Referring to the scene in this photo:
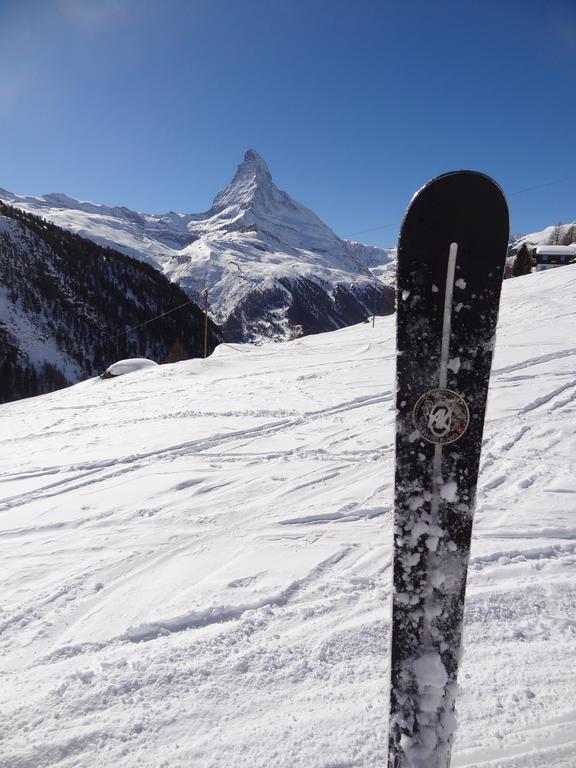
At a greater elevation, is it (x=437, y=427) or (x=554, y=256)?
(x=554, y=256)

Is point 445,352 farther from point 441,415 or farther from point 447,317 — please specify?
point 441,415

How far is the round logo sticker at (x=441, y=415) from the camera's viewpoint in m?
1.52

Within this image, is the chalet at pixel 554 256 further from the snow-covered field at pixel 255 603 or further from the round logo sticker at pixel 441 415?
the round logo sticker at pixel 441 415

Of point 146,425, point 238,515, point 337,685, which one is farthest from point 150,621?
point 146,425

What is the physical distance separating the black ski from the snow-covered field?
A: 774 millimetres

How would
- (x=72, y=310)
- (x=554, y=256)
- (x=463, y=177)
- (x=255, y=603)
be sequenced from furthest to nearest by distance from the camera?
(x=72, y=310)
(x=554, y=256)
(x=255, y=603)
(x=463, y=177)

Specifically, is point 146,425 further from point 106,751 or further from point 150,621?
point 106,751

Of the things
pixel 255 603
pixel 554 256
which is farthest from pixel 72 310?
pixel 255 603

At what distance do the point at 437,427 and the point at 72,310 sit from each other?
122985 millimetres

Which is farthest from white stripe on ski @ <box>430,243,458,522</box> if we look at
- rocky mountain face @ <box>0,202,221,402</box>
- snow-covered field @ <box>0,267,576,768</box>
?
rocky mountain face @ <box>0,202,221,402</box>

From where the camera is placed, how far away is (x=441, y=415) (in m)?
1.53

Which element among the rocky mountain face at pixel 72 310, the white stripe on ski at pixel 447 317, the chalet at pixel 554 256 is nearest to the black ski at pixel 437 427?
the white stripe on ski at pixel 447 317

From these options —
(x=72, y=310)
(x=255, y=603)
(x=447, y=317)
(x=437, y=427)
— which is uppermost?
(x=72, y=310)

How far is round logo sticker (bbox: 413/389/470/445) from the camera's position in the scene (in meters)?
1.52
